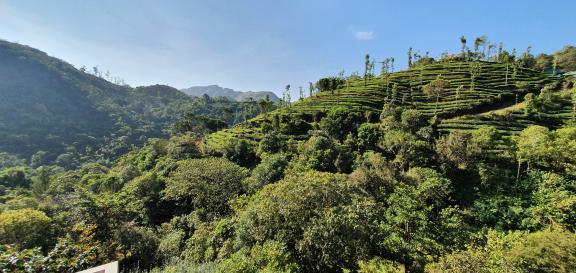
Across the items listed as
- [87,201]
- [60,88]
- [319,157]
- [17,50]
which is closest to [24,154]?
[60,88]

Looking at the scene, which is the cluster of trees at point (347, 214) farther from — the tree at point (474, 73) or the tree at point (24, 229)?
the tree at point (474, 73)

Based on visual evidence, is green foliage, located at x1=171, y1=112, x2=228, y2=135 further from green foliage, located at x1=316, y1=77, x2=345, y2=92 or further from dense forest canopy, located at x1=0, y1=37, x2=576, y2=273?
green foliage, located at x1=316, y1=77, x2=345, y2=92

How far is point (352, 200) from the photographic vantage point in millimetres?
19359

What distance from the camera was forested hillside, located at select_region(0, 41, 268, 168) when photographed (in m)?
127

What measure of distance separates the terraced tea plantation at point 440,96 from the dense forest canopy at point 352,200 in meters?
0.56

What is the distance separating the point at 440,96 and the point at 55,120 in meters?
190

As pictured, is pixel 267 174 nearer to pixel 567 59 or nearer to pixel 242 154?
pixel 242 154

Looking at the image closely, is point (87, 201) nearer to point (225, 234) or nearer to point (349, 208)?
point (225, 234)

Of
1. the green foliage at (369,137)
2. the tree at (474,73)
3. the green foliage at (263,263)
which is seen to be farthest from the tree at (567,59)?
the green foliage at (263,263)

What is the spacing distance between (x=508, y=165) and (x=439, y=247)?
23.4 meters

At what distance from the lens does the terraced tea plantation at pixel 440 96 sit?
56.1 meters

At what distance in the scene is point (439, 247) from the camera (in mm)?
18312

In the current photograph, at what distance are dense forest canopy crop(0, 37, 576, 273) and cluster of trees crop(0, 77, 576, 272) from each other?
0.13 metres

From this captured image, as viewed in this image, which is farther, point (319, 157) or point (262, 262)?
point (319, 157)
